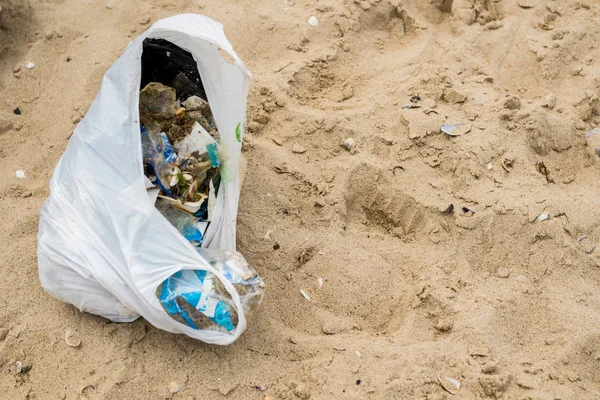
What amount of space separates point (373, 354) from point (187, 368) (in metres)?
0.49

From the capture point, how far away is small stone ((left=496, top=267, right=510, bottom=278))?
72.1 inches

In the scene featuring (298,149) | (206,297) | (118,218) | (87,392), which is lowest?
(87,392)

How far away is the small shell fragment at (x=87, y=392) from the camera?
154cm

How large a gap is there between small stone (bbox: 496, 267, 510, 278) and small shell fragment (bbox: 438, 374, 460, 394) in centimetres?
40

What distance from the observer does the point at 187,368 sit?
1.61 m

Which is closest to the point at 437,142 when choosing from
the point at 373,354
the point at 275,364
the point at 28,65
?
the point at 373,354

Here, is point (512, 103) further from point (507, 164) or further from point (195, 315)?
point (195, 315)

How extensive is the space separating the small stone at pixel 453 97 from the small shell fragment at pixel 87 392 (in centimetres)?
152

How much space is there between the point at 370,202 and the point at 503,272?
1.55ft

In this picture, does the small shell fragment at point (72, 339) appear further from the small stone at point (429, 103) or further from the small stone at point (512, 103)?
the small stone at point (512, 103)

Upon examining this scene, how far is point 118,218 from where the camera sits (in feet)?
A: 5.10

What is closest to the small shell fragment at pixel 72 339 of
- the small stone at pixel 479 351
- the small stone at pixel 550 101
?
the small stone at pixel 479 351

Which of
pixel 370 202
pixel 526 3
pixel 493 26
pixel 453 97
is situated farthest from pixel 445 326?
pixel 526 3

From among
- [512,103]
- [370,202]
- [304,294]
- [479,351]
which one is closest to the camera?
[479,351]
